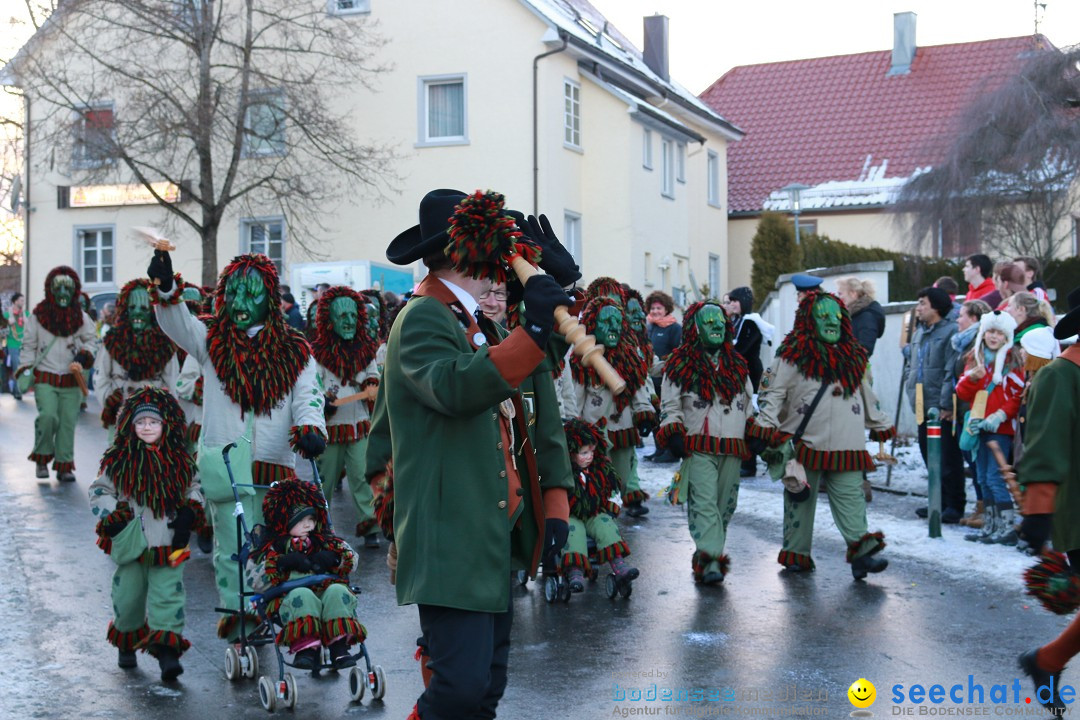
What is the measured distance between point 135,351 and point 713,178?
28848 millimetres

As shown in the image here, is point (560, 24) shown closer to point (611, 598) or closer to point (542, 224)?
point (611, 598)

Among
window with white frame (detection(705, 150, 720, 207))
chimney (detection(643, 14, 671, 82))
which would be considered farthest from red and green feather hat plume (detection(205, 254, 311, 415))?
chimney (detection(643, 14, 671, 82))

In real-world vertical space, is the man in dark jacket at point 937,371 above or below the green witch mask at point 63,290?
below

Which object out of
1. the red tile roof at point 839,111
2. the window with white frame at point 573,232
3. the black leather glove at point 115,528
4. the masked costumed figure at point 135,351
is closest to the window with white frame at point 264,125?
the window with white frame at point 573,232

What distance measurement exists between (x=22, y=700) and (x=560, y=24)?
2510cm

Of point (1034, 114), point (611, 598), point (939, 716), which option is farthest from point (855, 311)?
point (1034, 114)

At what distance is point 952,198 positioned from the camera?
81.3ft

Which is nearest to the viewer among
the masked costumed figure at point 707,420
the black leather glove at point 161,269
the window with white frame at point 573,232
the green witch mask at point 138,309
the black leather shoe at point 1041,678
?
the black leather shoe at point 1041,678

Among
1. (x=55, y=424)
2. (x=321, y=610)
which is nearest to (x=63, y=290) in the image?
(x=55, y=424)

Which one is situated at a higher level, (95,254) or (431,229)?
(95,254)

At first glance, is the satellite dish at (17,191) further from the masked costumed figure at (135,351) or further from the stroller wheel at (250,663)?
the stroller wheel at (250,663)

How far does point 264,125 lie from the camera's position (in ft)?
103

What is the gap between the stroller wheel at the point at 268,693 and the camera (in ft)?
22.1

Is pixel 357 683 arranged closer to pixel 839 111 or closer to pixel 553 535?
pixel 553 535
